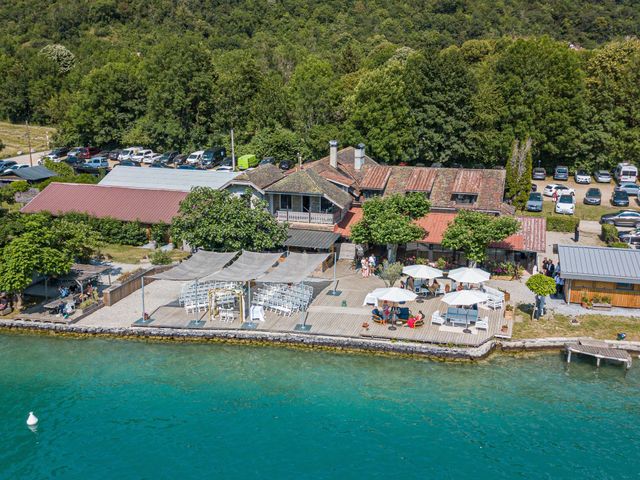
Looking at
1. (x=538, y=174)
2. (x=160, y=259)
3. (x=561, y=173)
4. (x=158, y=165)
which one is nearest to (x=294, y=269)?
(x=160, y=259)

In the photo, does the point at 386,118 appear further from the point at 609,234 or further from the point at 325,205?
the point at 609,234

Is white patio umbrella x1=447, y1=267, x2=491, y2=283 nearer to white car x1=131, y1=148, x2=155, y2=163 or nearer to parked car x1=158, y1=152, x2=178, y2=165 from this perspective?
parked car x1=158, y1=152, x2=178, y2=165

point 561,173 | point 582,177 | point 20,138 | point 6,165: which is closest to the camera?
point 582,177

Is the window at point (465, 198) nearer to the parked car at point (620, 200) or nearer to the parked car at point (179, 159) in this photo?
the parked car at point (620, 200)

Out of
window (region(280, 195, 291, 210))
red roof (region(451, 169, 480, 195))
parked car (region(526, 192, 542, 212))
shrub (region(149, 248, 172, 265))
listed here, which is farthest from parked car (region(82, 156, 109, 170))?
parked car (region(526, 192, 542, 212))

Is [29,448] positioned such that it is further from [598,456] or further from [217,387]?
[598,456]
